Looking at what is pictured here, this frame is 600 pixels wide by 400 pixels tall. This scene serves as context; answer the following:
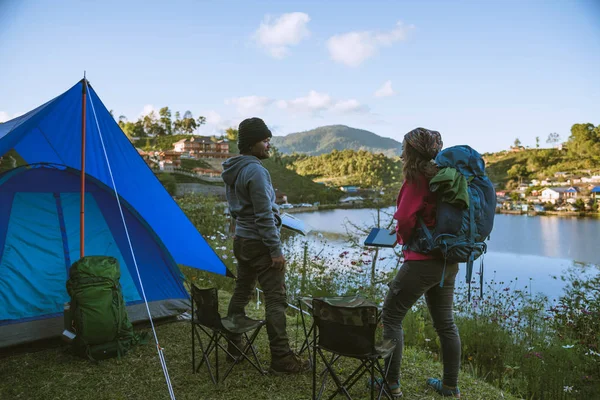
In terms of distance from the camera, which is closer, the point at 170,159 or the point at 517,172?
the point at 517,172

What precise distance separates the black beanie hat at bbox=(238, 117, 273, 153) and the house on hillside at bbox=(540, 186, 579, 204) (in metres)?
12.0

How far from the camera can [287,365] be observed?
98.7 inches

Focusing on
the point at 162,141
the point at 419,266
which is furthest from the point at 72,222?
the point at 162,141

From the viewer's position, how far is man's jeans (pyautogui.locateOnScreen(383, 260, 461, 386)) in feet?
6.37

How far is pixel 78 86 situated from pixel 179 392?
7.52ft

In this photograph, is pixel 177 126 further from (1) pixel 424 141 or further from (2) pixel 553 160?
(1) pixel 424 141

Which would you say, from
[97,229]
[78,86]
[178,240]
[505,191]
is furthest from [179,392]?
[505,191]

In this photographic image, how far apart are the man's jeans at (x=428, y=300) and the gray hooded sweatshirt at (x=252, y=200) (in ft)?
2.32

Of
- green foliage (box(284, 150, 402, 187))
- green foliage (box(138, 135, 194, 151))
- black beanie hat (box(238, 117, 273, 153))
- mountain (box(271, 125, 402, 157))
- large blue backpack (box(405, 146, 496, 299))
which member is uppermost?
mountain (box(271, 125, 402, 157))

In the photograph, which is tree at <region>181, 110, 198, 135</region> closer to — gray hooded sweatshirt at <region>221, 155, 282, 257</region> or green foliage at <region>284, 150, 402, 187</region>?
green foliage at <region>284, 150, 402, 187</region>

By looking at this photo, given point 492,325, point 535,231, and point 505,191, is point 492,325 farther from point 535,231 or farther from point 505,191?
point 505,191

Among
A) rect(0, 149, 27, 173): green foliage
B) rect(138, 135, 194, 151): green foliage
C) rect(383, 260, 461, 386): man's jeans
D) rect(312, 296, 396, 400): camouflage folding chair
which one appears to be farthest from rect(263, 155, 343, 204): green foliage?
rect(138, 135, 194, 151): green foliage

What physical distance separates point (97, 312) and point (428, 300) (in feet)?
7.27

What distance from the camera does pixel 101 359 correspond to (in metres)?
2.84
